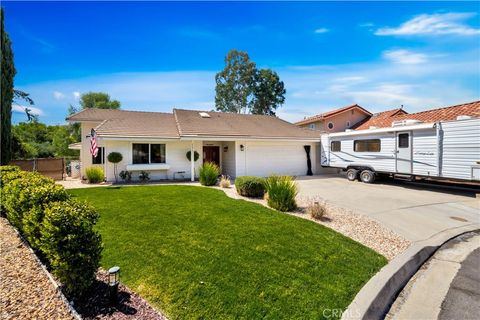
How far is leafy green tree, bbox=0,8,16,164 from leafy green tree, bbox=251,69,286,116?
3243 cm

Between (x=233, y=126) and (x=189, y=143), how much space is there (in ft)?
12.4

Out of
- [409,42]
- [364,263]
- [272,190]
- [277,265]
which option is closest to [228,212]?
[272,190]

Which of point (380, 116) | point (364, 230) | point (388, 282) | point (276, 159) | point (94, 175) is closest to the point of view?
point (388, 282)

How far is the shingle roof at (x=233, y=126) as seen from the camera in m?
16.2

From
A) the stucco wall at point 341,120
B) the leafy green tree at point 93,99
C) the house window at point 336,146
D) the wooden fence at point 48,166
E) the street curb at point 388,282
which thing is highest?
the leafy green tree at point 93,99

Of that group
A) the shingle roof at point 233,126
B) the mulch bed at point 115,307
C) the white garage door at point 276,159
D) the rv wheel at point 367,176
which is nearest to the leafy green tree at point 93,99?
the shingle roof at point 233,126

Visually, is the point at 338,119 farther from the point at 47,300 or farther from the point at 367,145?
the point at 47,300

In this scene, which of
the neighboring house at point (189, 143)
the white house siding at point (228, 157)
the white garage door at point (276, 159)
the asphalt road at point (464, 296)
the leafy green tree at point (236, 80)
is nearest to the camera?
the asphalt road at point (464, 296)

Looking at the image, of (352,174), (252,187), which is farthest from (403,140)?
(252,187)

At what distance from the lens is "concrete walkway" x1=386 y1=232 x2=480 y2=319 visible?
3301 millimetres

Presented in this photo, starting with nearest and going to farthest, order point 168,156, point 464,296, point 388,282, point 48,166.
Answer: point 464,296, point 388,282, point 168,156, point 48,166

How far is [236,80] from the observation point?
127 feet

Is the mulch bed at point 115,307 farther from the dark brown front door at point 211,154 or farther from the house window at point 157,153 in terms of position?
the dark brown front door at point 211,154

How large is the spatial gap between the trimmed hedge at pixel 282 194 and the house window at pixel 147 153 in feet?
32.1
